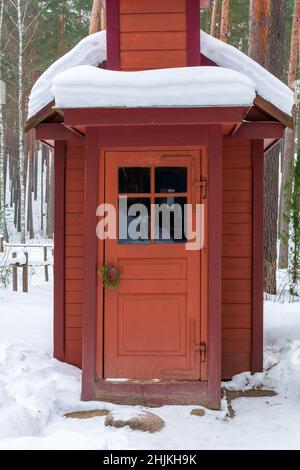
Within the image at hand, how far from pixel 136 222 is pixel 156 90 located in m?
1.16

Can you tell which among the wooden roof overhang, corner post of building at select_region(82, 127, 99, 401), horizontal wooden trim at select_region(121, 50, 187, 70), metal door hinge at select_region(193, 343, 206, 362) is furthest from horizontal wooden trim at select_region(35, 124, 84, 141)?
metal door hinge at select_region(193, 343, 206, 362)

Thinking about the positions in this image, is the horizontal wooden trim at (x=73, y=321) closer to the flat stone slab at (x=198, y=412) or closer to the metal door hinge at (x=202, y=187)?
the flat stone slab at (x=198, y=412)

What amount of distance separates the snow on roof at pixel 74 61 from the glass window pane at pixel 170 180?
1351 mm

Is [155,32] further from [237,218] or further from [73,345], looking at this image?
[73,345]

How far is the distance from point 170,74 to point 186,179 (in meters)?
0.90

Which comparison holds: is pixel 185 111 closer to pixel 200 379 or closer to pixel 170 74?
pixel 170 74

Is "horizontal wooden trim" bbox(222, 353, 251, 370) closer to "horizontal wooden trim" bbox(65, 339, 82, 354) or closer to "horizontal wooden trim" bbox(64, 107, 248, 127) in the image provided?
"horizontal wooden trim" bbox(65, 339, 82, 354)

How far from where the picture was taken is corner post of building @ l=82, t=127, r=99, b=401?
185 inches

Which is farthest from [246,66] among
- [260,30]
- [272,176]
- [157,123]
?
[272,176]

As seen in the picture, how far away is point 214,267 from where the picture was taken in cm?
462

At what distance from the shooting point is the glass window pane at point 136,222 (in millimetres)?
4805

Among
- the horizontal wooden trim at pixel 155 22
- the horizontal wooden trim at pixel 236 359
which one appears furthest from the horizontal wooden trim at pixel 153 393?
the horizontal wooden trim at pixel 155 22

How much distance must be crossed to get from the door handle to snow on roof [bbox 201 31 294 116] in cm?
211
